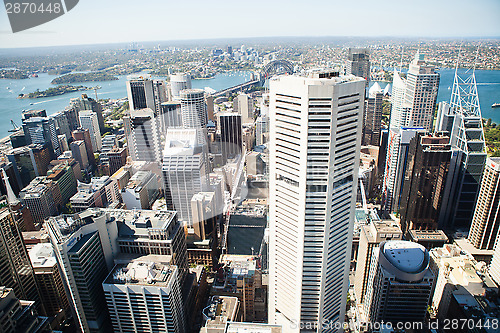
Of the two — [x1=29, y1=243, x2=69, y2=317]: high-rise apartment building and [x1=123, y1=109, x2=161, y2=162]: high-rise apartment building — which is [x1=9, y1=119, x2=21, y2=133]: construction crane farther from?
[x1=29, y1=243, x2=69, y2=317]: high-rise apartment building

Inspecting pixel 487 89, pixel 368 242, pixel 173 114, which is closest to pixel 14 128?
pixel 173 114

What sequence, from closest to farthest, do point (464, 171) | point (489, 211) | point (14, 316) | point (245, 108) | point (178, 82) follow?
point (14, 316) < point (489, 211) < point (464, 171) < point (178, 82) < point (245, 108)

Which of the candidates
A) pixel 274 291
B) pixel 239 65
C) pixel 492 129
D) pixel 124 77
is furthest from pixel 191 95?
pixel 239 65

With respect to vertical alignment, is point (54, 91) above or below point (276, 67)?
below

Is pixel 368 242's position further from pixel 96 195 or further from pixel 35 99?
pixel 35 99

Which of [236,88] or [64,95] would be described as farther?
[236,88]

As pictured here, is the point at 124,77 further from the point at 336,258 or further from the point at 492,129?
the point at 492,129

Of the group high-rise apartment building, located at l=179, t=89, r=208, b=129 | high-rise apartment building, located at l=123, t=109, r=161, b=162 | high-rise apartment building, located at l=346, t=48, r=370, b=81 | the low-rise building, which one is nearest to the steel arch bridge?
high-rise apartment building, located at l=179, t=89, r=208, b=129
